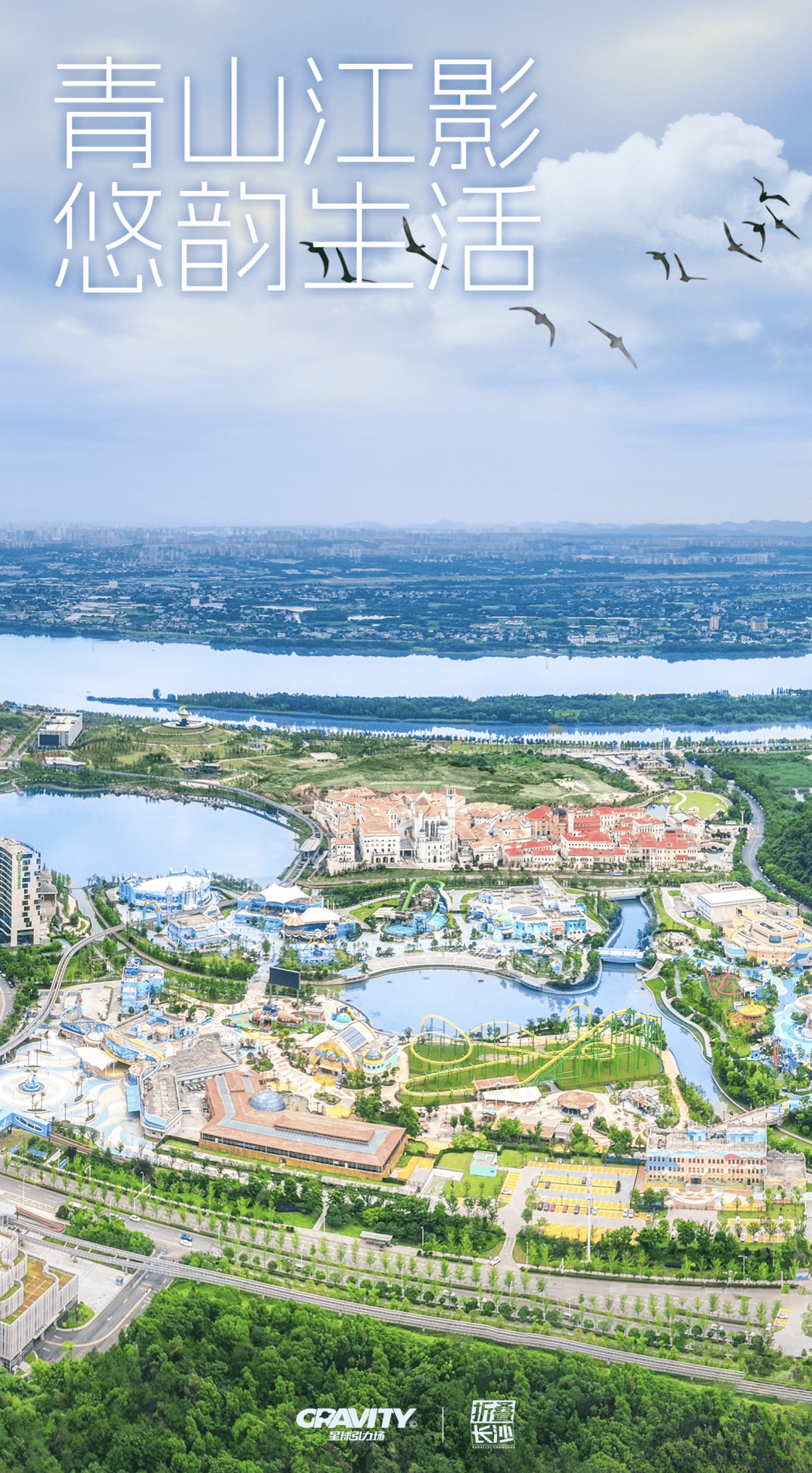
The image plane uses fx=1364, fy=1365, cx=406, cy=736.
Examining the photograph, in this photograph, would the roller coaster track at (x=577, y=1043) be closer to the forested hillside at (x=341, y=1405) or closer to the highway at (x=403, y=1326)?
the highway at (x=403, y=1326)

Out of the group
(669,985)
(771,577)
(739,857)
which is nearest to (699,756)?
(739,857)

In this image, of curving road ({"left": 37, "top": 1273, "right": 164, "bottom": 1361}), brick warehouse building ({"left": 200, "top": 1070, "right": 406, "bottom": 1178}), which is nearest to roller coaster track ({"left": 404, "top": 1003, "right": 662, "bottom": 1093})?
brick warehouse building ({"left": 200, "top": 1070, "right": 406, "bottom": 1178})

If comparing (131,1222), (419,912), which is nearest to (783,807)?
(419,912)

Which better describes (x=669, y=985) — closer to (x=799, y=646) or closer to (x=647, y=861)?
(x=647, y=861)

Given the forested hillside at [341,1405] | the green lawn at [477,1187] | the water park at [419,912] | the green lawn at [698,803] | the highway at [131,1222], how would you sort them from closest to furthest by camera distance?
1. the forested hillside at [341,1405]
2. the highway at [131,1222]
3. the green lawn at [477,1187]
4. the water park at [419,912]
5. the green lawn at [698,803]

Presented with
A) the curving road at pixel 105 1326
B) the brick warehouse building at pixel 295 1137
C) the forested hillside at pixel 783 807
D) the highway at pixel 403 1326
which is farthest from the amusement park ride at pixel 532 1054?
the forested hillside at pixel 783 807

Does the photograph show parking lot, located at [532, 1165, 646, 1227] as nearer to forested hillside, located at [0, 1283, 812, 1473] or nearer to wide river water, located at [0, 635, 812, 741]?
forested hillside, located at [0, 1283, 812, 1473]
